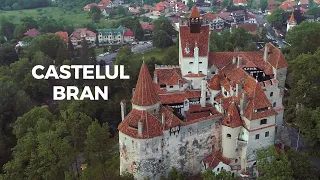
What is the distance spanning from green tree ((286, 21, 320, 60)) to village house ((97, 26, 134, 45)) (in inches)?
2261

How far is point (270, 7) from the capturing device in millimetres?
180500

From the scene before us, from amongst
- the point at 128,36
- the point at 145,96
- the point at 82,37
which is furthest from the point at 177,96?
the point at 82,37

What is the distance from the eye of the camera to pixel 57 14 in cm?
17462

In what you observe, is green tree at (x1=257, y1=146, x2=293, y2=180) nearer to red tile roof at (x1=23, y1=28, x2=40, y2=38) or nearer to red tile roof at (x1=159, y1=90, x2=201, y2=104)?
red tile roof at (x1=159, y1=90, x2=201, y2=104)

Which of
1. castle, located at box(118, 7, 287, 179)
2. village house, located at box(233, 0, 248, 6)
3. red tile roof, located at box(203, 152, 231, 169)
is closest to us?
castle, located at box(118, 7, 287, 179)

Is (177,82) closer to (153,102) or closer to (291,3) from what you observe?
(153,102)

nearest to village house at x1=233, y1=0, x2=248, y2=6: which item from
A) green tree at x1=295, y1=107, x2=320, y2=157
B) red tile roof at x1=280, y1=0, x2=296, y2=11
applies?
red tile roof at x1=280, y1=0, x2=296, y2=11

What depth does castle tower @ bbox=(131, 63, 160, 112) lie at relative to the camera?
49.7m

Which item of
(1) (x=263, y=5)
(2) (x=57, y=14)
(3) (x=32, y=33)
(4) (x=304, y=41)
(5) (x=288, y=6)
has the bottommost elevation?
(3) (x=32, y=33)

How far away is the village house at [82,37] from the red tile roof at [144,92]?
8179cm

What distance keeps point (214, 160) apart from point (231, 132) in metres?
4.59

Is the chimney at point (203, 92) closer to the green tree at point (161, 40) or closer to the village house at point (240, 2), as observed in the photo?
the green tree at point (161, 40)

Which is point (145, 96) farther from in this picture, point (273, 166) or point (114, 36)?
point (114, 36)

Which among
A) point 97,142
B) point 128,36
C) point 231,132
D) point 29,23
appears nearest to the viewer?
point 231,132
